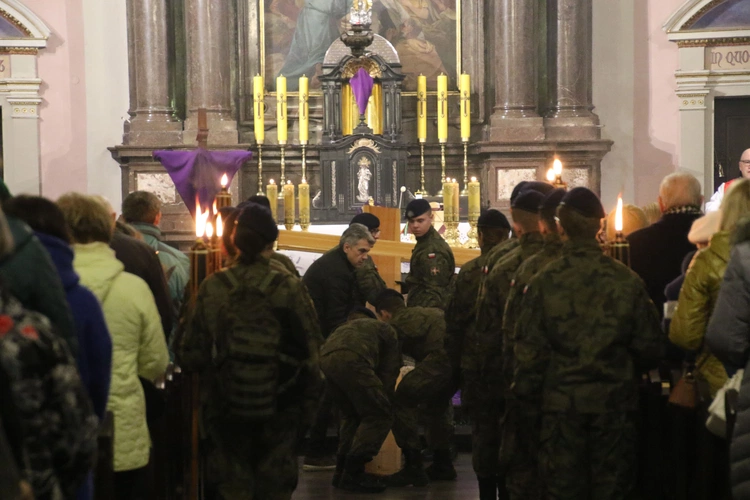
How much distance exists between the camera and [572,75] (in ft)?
42.0

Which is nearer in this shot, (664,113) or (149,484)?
(149,484)

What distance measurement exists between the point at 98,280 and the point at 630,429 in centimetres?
221

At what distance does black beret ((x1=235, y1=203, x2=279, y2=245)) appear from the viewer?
4.89 m

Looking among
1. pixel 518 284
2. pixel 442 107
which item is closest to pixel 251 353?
pixel 518 284

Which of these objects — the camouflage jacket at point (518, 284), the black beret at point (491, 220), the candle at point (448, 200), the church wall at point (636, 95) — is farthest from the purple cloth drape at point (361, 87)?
the camouflage jacket at point (518, 284)

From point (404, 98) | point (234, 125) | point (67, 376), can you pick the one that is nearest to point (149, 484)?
A: point (67, 376)

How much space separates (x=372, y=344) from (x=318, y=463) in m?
1.26

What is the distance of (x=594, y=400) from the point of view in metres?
4.59

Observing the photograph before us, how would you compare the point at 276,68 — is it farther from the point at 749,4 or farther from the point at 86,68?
the point at 749,4

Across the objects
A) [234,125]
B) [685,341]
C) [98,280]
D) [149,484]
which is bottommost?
[149,484]

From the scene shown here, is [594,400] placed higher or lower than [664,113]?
lower

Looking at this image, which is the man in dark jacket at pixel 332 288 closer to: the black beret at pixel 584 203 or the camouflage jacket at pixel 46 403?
the black beret at pixel 584 203

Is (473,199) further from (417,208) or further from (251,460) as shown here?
(251,460)

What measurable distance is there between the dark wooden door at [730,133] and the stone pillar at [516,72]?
6.80 feet
